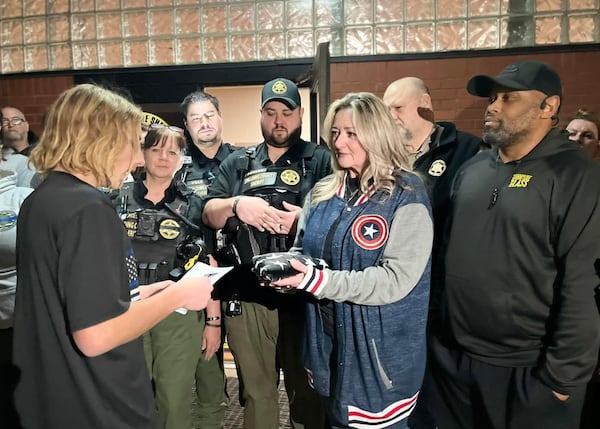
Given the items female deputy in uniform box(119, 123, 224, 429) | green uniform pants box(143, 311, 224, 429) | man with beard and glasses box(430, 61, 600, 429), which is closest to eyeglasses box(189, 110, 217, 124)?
female deputy in uniform box(119, 123, 224, 429)

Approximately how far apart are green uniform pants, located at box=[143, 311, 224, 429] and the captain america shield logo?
108cm

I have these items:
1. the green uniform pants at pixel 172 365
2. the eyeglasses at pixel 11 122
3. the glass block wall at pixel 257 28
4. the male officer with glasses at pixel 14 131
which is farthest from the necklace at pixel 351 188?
the eyeglasses at pixel 11 122

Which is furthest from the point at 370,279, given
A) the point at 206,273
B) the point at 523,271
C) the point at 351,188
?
the point at 523,271

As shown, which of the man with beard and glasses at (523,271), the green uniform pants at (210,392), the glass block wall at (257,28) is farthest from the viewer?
the glass block wall at (257,28)

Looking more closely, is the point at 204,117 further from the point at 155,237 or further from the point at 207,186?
the point at 155,237

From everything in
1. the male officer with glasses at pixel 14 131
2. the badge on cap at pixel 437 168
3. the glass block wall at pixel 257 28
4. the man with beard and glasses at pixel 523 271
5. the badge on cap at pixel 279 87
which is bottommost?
the man with beard and glasses at pixel 523 271

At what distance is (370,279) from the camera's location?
1424mm

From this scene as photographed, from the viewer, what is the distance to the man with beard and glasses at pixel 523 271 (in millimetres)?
1534

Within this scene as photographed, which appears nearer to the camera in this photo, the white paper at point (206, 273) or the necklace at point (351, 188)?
the white paper at point (206, 273)

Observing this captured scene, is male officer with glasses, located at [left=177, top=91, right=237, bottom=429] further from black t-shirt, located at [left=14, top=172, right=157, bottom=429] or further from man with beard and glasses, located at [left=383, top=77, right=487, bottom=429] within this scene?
black t-shirt, located at [left=14, top=172, right=157, bottom=429]

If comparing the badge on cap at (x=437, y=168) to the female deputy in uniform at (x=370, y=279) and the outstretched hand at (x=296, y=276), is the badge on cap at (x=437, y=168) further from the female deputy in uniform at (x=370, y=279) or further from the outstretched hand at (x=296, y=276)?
the outstretched hand at (x=296, y=276)

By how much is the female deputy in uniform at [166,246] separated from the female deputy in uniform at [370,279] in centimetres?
77

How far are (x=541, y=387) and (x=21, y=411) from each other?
1595 mm

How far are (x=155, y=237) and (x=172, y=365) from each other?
0.59 m
